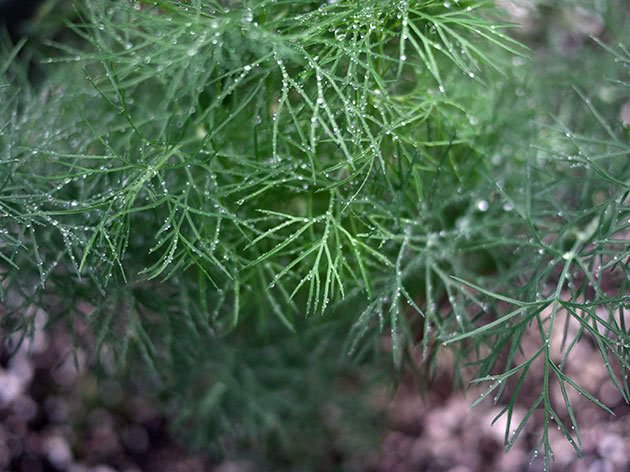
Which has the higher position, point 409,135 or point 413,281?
point 409,135

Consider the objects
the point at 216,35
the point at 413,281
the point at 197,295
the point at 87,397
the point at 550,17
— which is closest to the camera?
the point at 216,35

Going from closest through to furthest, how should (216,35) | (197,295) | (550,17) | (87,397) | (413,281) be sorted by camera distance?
(216,35) → (197,295) → (413,281) → (87,397) → (550,17)

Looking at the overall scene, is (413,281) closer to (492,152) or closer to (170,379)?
(492,152)

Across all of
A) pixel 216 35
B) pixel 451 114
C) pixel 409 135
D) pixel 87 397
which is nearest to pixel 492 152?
pixel 451 114

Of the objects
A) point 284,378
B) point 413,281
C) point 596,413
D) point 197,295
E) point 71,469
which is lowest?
point 596,413

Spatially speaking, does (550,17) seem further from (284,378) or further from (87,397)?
(87,397)

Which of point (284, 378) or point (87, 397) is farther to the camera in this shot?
point (87, 397)

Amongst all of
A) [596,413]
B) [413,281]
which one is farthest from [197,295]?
[596,413]
